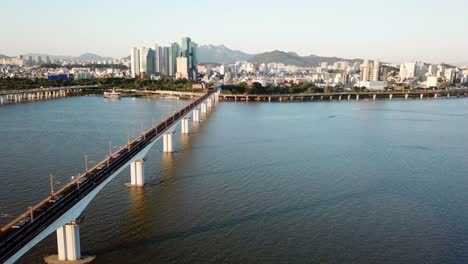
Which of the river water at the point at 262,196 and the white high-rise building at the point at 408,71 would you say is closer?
the river water at the point at 262,196

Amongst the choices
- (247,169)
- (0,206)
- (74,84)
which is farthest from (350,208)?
(74,84)

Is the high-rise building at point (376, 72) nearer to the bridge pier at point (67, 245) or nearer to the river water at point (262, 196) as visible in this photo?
the river water at point (262, 196)

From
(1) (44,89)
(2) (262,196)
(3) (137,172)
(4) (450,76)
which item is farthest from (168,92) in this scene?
(4) (450,76)

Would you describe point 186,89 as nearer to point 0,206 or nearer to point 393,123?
point 393,123

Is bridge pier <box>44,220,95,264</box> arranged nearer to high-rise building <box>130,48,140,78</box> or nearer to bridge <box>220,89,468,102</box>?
bridge <box>220,89,468,102</box>

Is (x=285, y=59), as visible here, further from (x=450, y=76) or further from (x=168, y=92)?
(x=168, y=92)

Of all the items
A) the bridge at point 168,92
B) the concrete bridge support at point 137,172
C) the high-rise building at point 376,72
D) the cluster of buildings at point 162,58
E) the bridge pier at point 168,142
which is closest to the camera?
the concrete bridge support at point 137,172

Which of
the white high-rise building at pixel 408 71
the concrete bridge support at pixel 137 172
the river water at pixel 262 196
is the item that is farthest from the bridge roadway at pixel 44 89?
the white high-rise building at pixel 408 71
